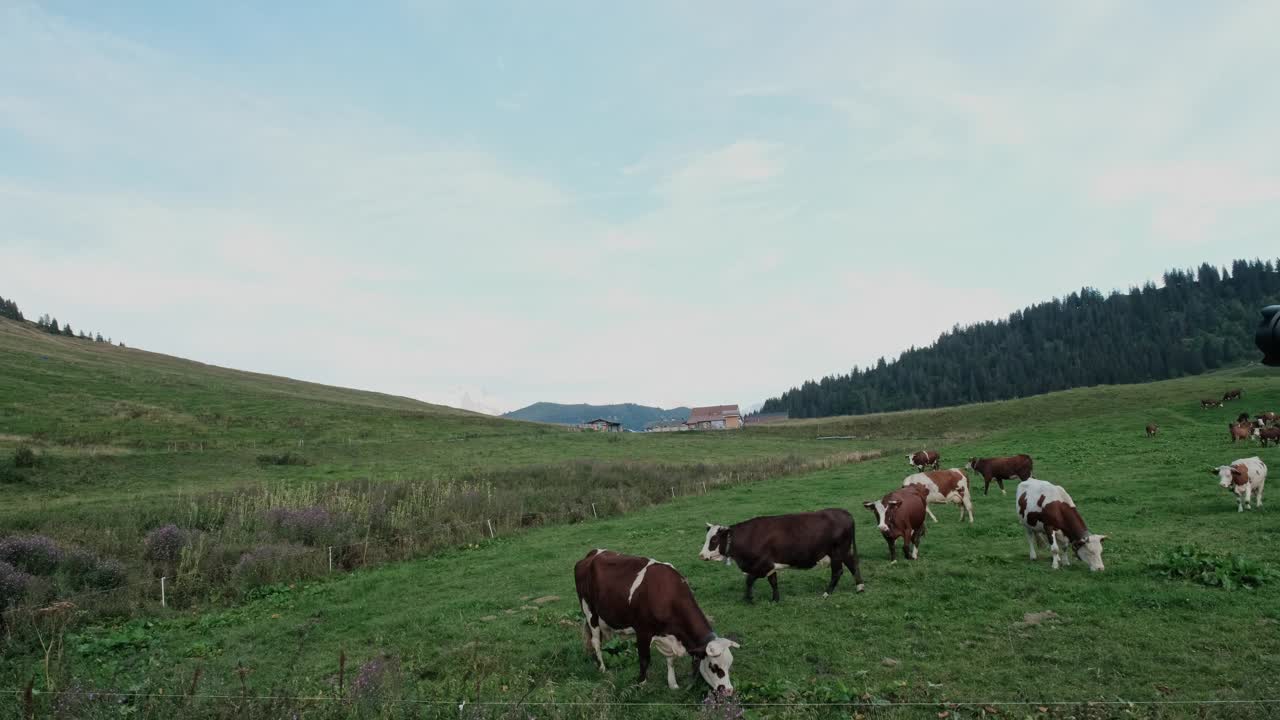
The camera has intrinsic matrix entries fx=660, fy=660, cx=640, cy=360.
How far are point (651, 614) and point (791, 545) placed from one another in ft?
15.5

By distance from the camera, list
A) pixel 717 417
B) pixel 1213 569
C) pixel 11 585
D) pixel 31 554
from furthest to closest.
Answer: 1. pixel 717 417
2. pixel 31 554
3. pixel 11 585
4. pixel 1213 569

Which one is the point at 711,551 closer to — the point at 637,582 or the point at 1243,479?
the point at 637,582

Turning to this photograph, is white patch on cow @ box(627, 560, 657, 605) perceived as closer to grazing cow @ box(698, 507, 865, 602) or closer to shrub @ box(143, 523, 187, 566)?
grazing cow @ box(698, 507, 865, 602)

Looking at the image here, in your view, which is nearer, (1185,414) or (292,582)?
(292,582)

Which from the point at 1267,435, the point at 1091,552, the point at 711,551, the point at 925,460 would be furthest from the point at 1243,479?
the point at 925,460

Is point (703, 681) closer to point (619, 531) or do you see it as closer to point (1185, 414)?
point (619, 531)

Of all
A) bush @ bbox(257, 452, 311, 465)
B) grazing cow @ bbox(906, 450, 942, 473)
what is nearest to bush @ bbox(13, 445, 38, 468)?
bush @ bbox(257, 452, 311, 465)

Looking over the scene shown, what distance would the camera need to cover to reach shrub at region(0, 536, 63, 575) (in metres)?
16.6

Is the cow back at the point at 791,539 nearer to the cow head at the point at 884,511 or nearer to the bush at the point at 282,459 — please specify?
the cow head at the point at 884,511

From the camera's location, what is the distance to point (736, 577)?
15.4 meters

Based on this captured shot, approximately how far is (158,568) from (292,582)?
3554 millimetres

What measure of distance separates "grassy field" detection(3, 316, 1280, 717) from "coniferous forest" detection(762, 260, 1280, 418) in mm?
143445

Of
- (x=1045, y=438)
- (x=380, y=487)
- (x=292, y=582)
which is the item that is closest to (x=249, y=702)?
(x=292, y=582)

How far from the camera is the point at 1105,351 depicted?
15625 centimetres
